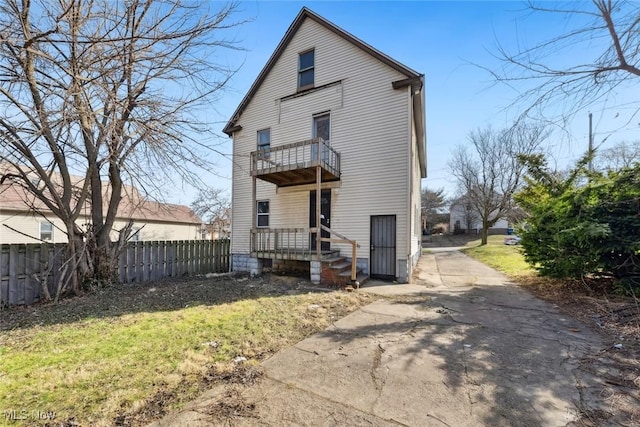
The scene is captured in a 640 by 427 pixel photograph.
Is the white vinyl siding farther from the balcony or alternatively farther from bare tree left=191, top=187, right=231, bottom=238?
bare tree left=191, top=187, right=231, bottom=238

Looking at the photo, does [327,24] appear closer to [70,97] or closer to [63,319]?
[70,97]

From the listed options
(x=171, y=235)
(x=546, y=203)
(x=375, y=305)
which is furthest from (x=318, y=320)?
(x=171, y=235)

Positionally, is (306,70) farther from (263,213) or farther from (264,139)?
(263,213)

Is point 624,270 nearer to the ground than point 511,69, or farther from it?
nearer to the ground

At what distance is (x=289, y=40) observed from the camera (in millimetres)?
11023

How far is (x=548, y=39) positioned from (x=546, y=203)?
241 inches

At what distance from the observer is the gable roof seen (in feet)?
28.4

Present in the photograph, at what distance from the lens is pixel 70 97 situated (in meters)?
3.74

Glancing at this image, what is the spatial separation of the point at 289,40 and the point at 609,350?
12534 millimetres

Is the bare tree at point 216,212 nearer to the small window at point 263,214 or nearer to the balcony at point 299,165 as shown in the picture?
the small window at point 263,214

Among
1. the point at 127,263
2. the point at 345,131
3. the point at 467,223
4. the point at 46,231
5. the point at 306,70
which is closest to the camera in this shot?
the point at 127,263

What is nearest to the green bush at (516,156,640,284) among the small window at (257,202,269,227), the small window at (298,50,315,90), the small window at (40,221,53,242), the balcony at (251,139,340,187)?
the balcony at (251,139,340,187)

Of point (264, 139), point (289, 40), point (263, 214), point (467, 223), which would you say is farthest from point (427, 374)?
point (467, 223)

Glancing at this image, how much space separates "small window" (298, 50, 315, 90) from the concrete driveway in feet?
29.2
